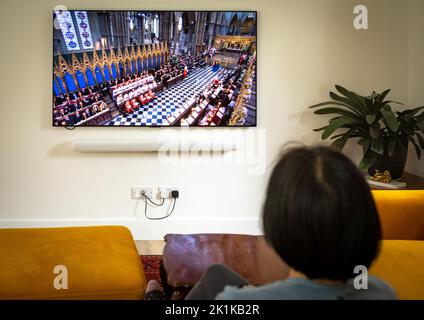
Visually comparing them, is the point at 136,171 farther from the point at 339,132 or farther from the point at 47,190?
the point at 339,132

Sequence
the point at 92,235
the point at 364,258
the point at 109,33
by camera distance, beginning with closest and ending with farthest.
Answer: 1. the point at 364,258
2. the point at 92,235
3. the point at 109,33

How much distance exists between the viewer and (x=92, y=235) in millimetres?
2082

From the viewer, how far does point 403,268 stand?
168 centimetres

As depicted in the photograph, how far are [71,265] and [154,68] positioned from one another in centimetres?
197

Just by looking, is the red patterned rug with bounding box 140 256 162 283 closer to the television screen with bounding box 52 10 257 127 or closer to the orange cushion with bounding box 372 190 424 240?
the television screen with bounding box 52 10 257 127

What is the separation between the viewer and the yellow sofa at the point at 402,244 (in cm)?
157

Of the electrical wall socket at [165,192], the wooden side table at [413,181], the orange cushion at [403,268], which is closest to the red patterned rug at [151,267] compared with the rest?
the electrical wall socket at [165,192]

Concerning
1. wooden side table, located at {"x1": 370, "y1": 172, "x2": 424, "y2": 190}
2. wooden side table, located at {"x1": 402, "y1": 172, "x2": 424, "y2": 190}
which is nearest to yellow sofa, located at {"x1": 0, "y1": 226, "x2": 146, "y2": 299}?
wooden side table, located at {"x1": 370, "y1": 172, "x2": 424, "y2": 190}

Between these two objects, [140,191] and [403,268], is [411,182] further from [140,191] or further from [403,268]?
[140,191]

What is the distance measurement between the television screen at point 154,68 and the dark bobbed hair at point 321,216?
2550 millimetres
